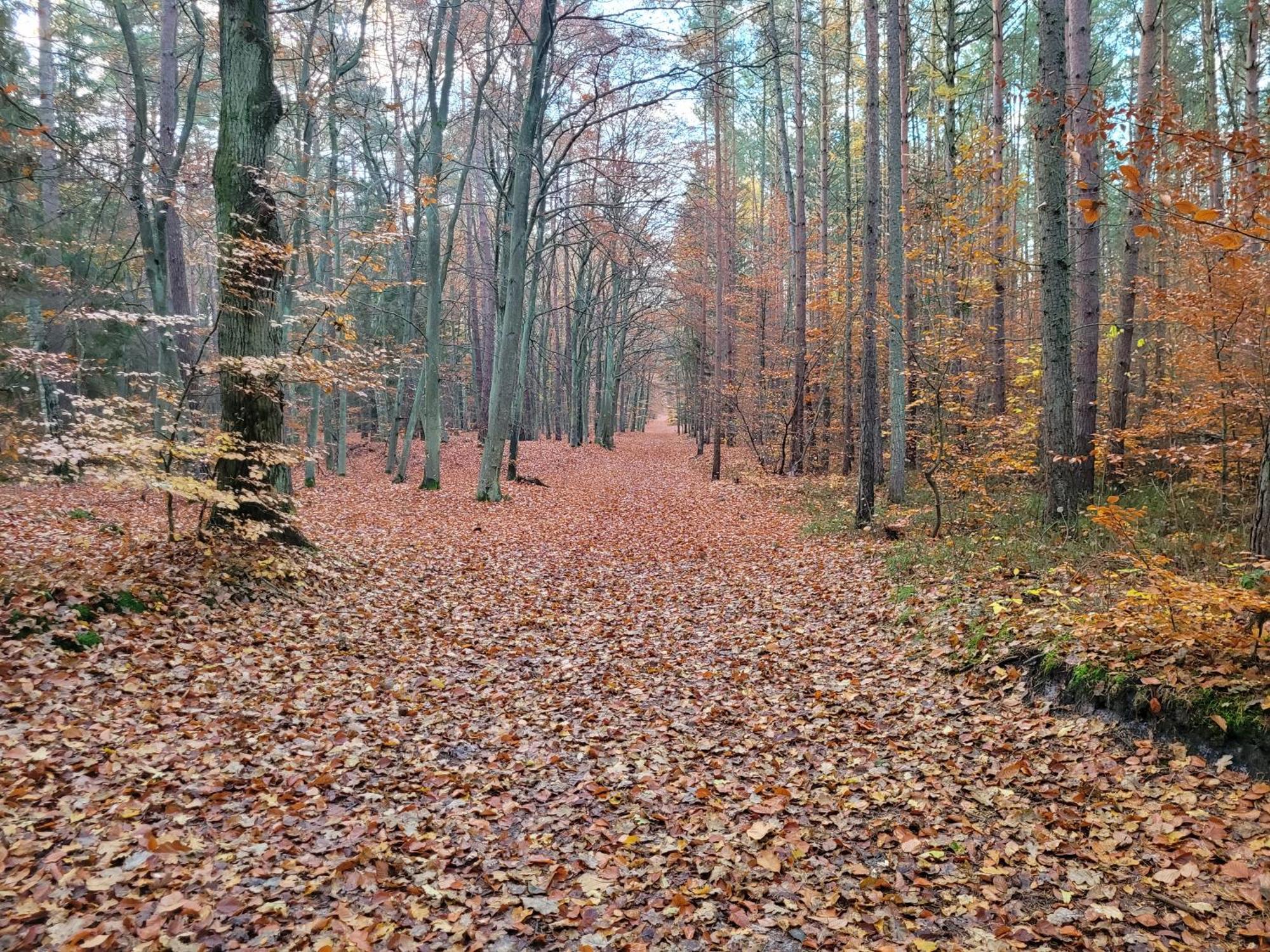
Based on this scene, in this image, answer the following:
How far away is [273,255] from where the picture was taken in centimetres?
720

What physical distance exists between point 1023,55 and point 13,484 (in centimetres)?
2715

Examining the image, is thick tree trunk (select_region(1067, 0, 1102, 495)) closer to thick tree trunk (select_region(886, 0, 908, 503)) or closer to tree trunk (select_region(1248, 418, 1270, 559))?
thick tree trunk (select_region(886, 0, 908, 503))

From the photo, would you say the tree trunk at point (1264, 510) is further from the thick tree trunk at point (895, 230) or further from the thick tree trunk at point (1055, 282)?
the thick tree trunk at point (895, 230)

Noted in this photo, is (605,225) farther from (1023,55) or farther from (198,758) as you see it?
(198,758)

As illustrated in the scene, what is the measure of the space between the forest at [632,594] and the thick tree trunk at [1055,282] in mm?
55

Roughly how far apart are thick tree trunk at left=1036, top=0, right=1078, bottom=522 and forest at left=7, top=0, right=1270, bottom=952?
0.06 meters

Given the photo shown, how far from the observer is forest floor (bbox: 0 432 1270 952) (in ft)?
9.79

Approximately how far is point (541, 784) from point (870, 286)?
10120 millimetres

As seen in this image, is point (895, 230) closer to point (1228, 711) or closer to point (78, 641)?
point (1228, 711)

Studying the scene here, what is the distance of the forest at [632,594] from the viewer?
3.19 meters

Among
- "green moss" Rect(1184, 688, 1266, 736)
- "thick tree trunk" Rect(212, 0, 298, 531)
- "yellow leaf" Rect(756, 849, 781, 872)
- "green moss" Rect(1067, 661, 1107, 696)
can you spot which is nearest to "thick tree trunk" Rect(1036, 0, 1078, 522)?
"green moss" Rect(1067, 661, 1107, 696)

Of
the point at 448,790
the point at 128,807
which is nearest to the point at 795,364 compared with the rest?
the point at 448,790

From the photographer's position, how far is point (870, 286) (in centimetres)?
1135

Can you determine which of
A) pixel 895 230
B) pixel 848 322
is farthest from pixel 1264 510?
pixel 848 322
